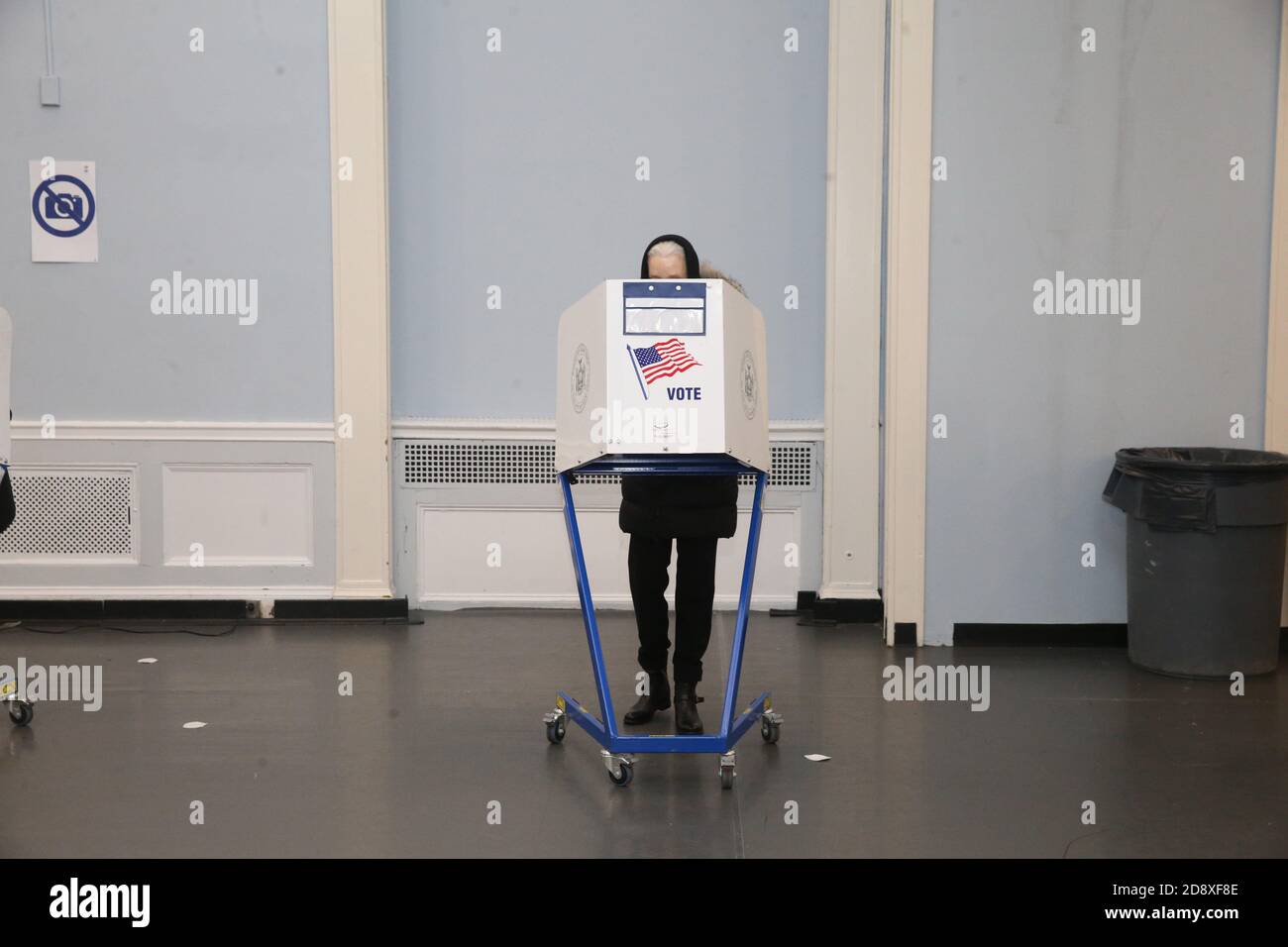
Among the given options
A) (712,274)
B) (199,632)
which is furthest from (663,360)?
(199,632)

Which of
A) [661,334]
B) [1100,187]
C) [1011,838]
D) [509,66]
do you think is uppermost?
[509,66]

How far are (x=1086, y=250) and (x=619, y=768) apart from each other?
292 cm

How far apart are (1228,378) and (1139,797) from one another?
233cm

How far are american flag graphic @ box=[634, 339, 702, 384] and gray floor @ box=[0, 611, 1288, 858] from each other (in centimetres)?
108

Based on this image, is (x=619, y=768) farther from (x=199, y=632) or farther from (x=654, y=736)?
(x=199, y=632)

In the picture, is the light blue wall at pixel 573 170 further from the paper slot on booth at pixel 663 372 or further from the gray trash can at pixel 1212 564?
the paper slot on booth at pixel 663 372

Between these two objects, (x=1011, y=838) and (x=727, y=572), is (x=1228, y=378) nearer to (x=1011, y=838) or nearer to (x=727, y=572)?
(x=727, y=572)

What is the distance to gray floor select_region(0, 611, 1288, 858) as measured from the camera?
9.20 feet

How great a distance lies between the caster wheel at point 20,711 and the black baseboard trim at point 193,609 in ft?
5.51

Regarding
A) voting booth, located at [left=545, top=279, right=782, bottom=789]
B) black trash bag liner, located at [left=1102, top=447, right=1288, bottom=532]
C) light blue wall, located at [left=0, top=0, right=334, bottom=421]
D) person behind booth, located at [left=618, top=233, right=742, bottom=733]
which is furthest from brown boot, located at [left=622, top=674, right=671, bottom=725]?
light blue wall, located at [left=0, top=0, right=334, bottom=421]

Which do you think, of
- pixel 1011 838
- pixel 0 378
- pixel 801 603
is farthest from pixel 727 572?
pixel 0 378

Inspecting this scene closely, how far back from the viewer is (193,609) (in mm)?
5320
